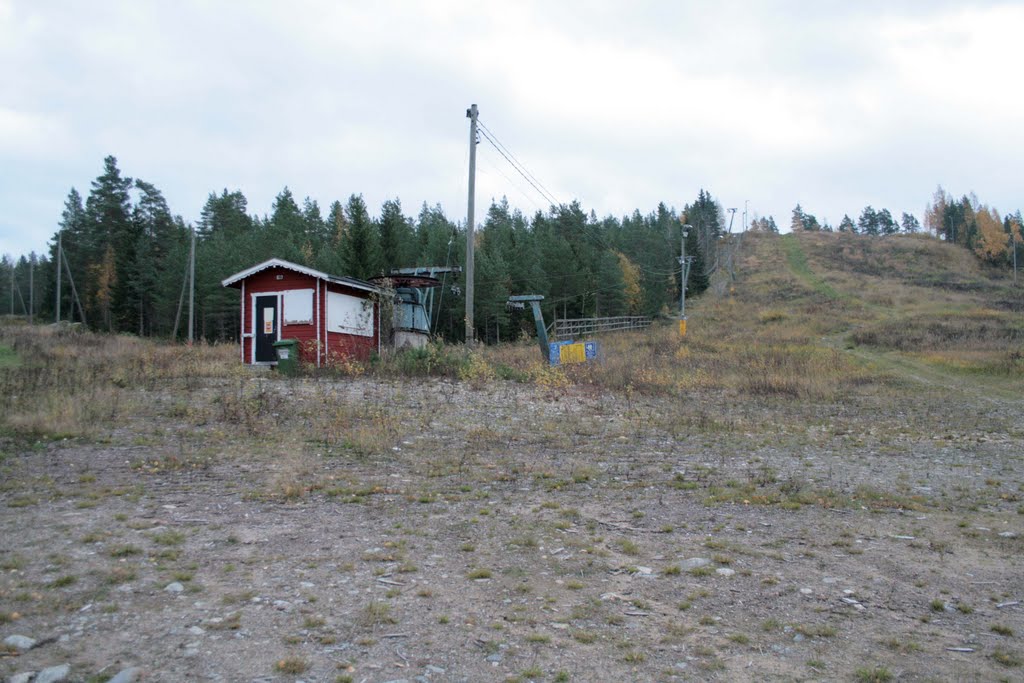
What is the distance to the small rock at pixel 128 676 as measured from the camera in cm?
356


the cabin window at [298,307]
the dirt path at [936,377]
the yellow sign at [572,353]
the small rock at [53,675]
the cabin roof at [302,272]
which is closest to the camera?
the small rock at [53,675]

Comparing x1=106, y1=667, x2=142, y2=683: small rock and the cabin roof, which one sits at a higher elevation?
the cabin roof

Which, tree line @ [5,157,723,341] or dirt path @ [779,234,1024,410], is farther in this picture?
tree line @ [5,157,723,341]

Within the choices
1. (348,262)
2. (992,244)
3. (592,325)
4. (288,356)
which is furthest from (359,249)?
(992,244)

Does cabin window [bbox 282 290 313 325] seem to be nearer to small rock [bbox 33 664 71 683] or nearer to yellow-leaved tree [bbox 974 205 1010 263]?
small rock [bbox 33 664 71 683]

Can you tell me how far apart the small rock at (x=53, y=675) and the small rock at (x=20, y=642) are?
0.37 metres

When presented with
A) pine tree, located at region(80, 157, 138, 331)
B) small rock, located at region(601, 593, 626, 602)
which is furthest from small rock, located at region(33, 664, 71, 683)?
pine tree, located at region(80, 157, 138, 331)

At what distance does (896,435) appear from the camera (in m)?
13.3

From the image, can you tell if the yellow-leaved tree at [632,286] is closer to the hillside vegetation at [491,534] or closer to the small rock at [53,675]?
→ the hillside vegetation at [491,534]

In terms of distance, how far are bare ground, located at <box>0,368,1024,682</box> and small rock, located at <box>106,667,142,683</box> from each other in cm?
10

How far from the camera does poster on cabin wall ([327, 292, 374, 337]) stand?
21047 millimetres

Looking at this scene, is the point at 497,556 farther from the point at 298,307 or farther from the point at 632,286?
the point at 632,286

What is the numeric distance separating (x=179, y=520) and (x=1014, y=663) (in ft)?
20.7

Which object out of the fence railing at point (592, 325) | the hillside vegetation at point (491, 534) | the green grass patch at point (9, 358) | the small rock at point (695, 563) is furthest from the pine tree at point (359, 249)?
the small rock at point (695, 563)
